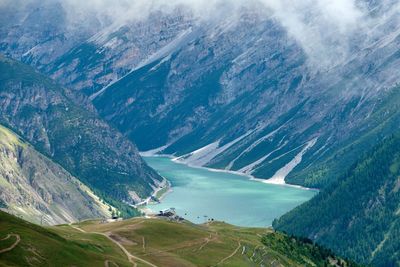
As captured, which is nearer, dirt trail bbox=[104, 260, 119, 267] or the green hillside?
the green hillside

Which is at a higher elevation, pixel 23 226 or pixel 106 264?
pixel 23 226

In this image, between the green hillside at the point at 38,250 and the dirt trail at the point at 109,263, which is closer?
the green hillside at the point at 38,250

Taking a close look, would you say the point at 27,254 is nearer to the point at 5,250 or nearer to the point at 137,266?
the point at 5,250

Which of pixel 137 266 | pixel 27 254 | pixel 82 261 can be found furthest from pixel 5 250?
pixel 137 266

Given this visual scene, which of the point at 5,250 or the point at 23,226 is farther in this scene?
the point at 23,226

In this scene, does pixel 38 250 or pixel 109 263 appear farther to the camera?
pixel 109 263

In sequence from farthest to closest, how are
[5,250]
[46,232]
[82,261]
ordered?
[46,232]
[82,261]
[5,250]

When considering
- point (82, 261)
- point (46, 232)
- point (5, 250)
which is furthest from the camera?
point (46, 232)

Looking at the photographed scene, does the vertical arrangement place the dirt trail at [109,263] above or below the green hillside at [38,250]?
below

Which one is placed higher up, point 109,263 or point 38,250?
point 38,250

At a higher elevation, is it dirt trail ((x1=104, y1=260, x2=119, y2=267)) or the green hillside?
the green hillside
